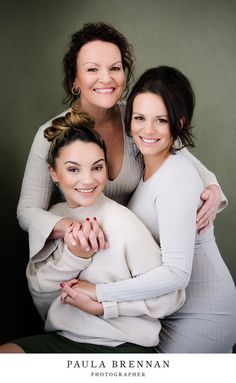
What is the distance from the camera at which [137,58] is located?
135cm

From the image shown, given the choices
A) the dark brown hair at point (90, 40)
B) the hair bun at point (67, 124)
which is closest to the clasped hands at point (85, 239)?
the hair bun at point (67, 124)

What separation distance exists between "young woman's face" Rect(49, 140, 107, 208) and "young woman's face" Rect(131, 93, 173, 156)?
0.35 feet

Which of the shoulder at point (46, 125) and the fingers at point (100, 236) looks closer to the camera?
the fingers at point (100, 236)

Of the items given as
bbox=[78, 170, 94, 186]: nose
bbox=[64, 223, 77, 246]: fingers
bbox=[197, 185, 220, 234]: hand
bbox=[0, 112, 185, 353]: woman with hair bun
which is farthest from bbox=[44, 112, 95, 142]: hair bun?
bbox=[197, 185, 220, 234]: hand

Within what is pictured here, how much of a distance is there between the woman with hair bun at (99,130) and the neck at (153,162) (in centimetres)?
4

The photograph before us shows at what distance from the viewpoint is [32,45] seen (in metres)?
1.36

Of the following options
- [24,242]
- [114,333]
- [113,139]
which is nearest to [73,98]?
[113,139]

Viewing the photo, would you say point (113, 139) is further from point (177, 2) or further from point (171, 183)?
point (177, 2)

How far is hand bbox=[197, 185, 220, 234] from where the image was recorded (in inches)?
51.6

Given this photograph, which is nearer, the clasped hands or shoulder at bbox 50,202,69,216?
the clasped hands

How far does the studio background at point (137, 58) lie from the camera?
4.37 ft

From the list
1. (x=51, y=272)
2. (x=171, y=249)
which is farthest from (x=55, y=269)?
(x=171, y=249)

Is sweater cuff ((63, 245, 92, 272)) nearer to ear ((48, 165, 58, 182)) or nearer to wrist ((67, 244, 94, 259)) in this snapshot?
wrist ((67, 244, 94, 259))

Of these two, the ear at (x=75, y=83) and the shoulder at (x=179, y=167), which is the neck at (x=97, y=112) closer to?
the ear at (x=75, y=83)
